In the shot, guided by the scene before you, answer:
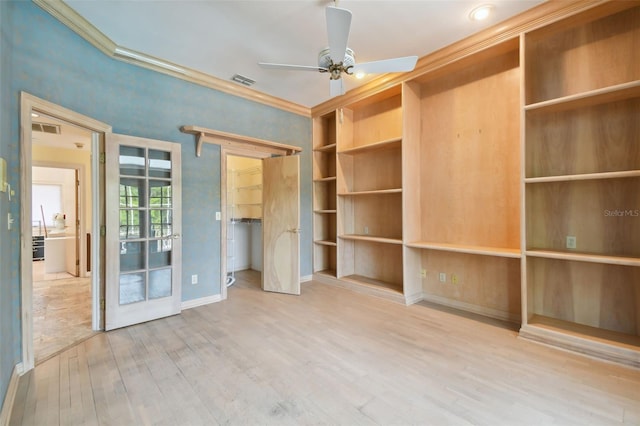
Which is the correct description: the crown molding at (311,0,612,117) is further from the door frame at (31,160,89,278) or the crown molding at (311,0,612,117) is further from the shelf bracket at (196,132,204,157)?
the door frame at (31,160,89,278)

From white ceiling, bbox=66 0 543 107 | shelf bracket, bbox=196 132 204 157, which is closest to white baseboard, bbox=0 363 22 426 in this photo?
shelf bracket, bbox=196 132 204 157

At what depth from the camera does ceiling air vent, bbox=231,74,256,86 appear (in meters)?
3.70

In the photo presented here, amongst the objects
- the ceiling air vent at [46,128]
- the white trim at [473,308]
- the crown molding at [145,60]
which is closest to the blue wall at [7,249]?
the crown molding at [145,60]

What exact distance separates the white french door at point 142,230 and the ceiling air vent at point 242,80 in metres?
1.23

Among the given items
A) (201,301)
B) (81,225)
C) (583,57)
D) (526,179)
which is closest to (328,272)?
(201,301)

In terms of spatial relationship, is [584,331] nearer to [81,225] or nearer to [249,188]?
[249,188]

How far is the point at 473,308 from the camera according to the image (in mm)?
3346

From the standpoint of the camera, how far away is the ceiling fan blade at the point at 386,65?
2.52 meters

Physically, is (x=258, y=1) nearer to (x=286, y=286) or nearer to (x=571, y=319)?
(x=286, y=286)

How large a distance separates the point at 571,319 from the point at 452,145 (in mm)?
2201

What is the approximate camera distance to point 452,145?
138 inches

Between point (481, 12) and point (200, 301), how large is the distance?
177 inches

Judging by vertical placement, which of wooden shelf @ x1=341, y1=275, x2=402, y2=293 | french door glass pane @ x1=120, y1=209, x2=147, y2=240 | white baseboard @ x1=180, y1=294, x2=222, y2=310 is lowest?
white baseboard @ x1=180, y1=294, x2=222, y2=310

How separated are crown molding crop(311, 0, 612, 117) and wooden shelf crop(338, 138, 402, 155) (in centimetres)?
75
